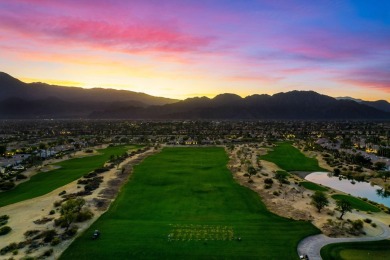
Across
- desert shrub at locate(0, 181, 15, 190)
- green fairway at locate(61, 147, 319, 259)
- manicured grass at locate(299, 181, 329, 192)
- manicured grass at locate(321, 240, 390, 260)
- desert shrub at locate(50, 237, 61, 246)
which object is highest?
manicured grass at locate(299, 181, 329, 192)

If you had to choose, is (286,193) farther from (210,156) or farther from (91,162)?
(91,162)

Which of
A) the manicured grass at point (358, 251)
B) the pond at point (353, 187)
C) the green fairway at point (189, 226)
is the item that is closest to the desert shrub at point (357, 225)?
the manicured grass at point (358, 251)

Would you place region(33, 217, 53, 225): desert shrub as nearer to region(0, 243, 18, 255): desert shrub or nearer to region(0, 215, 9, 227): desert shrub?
region(0, 215, 9, 227): desert shrub

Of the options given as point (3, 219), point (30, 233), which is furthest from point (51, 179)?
point (30, 233)

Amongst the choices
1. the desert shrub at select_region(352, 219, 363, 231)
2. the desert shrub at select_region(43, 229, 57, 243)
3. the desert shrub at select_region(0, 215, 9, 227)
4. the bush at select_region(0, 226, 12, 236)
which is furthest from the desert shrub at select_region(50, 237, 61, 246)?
the desert shrub at select_region(352, 219, 363, 231)

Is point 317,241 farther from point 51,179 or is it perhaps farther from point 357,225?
point 51,179

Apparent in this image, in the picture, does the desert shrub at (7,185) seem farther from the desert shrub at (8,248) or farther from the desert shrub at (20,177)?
the desert shrub at (8,248)

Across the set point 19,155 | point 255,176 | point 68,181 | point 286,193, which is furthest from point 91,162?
point 286,193
